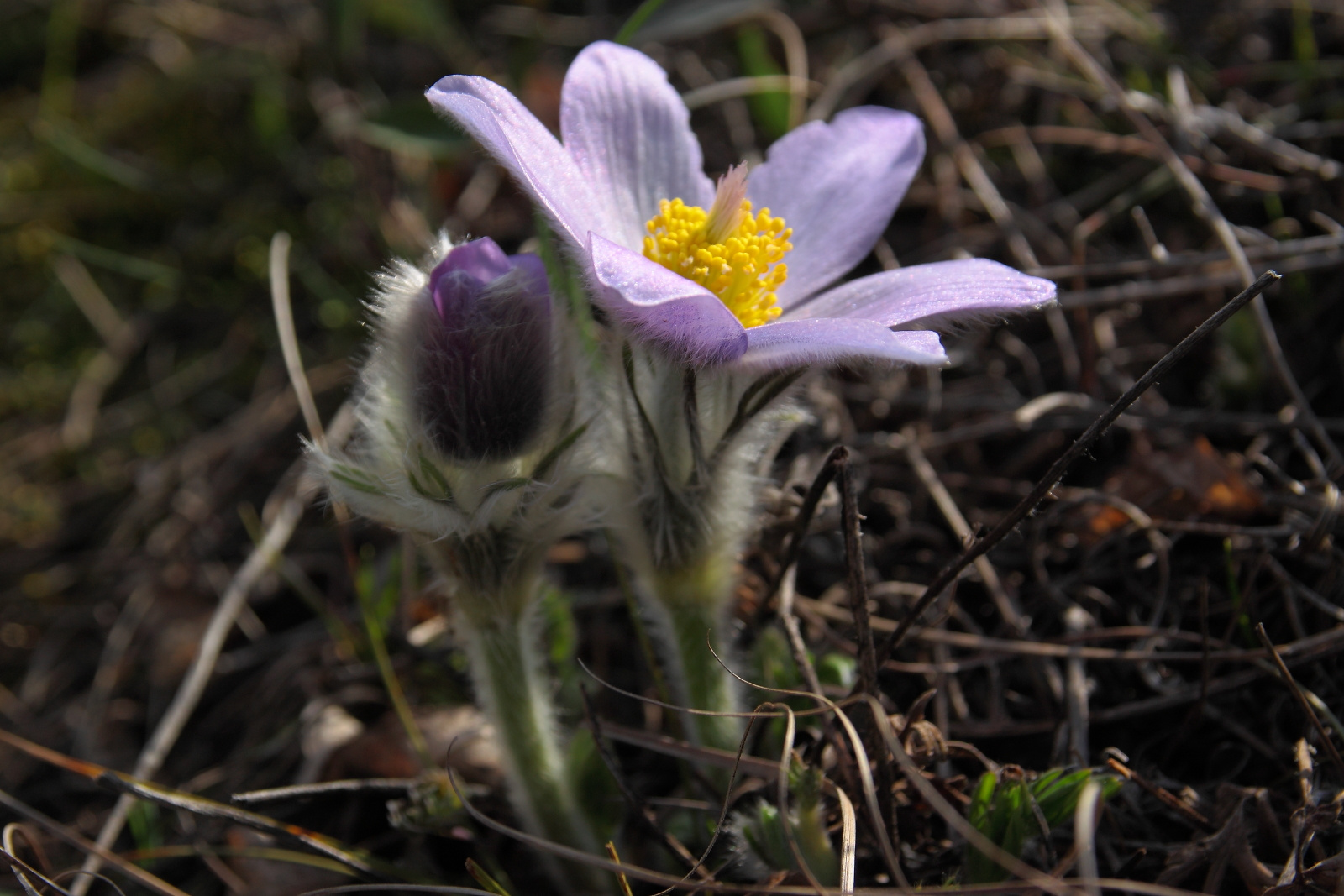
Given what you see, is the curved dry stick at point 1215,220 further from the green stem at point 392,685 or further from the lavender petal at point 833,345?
the green stem at point 392,685

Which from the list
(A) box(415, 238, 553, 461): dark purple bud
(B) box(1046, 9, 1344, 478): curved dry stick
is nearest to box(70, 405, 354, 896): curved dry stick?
(A) box(415, 238, 553, 461): dark purple bud

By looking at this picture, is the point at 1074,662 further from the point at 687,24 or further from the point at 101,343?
the point at 101,343

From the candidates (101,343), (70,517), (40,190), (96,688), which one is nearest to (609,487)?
(96,688)

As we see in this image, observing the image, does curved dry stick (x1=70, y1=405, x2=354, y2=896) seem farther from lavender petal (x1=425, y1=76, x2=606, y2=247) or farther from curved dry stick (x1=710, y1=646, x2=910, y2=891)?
curved dry stick (x1=710, y1=646, x2=910, y2=891)

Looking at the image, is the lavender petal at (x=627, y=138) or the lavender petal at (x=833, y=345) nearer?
the lavender petal at (x=833, y=345)

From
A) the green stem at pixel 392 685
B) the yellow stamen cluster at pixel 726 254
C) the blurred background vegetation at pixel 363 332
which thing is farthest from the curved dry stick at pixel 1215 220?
the green stem at pixel 392 685

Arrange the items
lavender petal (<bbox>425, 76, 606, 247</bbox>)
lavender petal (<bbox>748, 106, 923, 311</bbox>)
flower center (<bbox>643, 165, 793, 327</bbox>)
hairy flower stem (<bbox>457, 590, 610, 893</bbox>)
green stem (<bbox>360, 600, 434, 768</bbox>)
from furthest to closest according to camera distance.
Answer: green stem (<bbox>360, 600, 434, 768</bbox>) → lavender petal (<bbox>748, 106, 923, 311</bbox>) → hairy flower stem (<bbox>457, 590, 610, 893</bbox>) → flower center (<bbox>643, 165, 793, 327</bbox>) → lavender petal (<bbox>425, 76, 606, 247</bbox>)

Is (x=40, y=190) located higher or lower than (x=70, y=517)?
higher

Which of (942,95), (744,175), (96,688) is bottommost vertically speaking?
(96,688)
